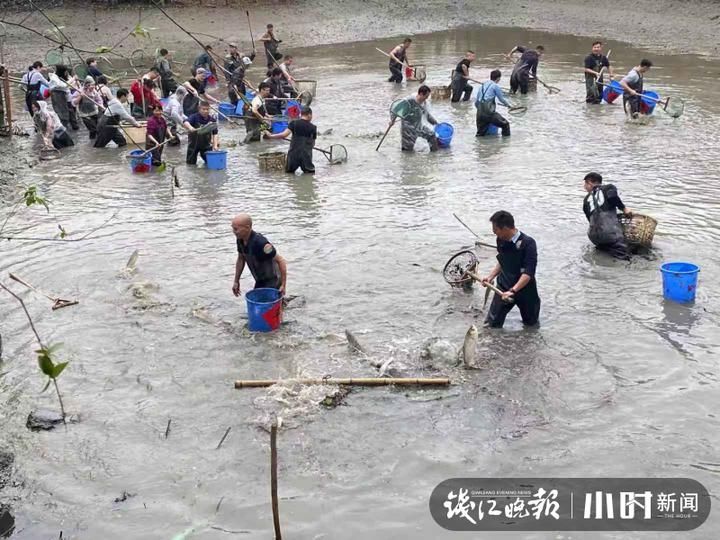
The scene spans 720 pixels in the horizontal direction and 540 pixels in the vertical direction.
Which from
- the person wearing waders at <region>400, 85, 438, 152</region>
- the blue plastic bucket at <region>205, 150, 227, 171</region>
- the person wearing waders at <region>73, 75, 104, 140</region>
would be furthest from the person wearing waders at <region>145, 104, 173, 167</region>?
the person wearing waders at <region>400, 85, 438, 152</region>

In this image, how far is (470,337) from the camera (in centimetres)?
770

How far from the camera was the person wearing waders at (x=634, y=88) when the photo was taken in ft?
60.7

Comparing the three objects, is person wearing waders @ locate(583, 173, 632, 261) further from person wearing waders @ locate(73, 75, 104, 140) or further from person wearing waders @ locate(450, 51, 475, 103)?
person wearing waders @ locate(73, 75, 104, 140)

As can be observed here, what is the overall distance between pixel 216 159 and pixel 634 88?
10.2m

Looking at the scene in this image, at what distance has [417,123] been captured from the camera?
1628cm

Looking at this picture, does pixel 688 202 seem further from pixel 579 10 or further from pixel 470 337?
pixel 579 10

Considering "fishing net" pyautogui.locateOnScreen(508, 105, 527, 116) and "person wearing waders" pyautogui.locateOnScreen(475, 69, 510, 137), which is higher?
"person wearing waders" pyautogui.locateOnScreen(475, 69, 510, 137)

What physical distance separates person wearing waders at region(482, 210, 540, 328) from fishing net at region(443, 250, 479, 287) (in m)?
0.79

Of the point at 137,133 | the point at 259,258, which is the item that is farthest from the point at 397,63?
the point at 259,258

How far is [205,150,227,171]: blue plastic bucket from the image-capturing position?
51.2 ft

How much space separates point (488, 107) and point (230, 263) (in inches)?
341

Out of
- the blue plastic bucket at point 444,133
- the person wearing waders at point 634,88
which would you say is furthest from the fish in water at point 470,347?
the person wearing waders at point 634,88

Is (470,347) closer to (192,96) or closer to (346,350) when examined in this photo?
(346,350)

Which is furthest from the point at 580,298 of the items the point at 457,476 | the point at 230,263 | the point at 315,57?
the point at 315,57
